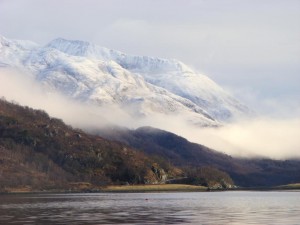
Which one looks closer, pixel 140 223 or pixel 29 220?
pixel 140 223

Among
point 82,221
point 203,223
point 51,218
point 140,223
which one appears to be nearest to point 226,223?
point 203,223

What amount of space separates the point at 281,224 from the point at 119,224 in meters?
30.9

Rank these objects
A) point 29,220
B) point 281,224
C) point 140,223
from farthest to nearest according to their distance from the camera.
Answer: point 29,220 → point 140,223 → point 281,224

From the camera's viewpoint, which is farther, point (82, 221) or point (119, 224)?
point (82, 221)

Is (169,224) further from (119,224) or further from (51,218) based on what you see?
(51,218)

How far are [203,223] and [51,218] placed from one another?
37.6 metres

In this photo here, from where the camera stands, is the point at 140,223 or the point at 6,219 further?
the point at 6,219

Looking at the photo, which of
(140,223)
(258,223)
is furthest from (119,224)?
(258,223)

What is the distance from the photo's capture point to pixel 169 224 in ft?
397

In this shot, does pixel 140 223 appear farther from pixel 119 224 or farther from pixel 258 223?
pixel 258 223

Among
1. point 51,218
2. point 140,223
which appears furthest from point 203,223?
point 51,218

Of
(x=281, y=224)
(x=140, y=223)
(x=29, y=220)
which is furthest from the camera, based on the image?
(x=29, y=220)

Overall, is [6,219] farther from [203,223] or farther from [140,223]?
[203,223]

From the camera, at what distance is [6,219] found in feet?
446
